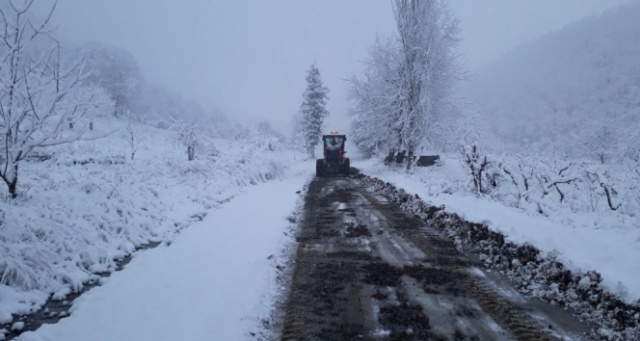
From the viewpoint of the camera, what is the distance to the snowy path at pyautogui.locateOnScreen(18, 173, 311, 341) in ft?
13.0

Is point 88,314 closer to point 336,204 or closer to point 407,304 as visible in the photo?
point 407,304

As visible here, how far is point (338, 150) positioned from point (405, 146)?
13.9 ft

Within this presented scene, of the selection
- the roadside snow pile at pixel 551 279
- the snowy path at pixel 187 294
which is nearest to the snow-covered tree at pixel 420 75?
the roadside snow pile at pixel 551 279

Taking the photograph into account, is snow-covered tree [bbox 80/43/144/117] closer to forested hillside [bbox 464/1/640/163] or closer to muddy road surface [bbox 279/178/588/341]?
forested hillside [bbox 464/1/640/163]

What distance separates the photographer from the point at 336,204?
12.4 m

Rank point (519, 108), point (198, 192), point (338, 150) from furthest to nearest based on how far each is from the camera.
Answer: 1. point (519, 108)
2. point (338, 150)
3. point (198, 192)

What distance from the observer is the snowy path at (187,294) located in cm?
397

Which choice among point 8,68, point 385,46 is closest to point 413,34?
point 385,46

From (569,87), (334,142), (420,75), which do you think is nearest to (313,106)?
(334,142)

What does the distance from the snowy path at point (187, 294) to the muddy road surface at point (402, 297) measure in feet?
1.77

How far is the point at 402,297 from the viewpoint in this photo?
16.0 feet

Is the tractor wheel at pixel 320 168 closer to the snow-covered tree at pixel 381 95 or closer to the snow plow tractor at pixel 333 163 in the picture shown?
the snow plow tractor at pixel 333 163

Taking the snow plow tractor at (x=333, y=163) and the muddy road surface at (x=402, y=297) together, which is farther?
the snow plow tractor at (x=333, y=163)

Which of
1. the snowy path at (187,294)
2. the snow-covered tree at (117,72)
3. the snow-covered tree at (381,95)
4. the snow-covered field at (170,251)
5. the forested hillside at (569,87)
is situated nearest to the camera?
the snowy path at (187,294)
